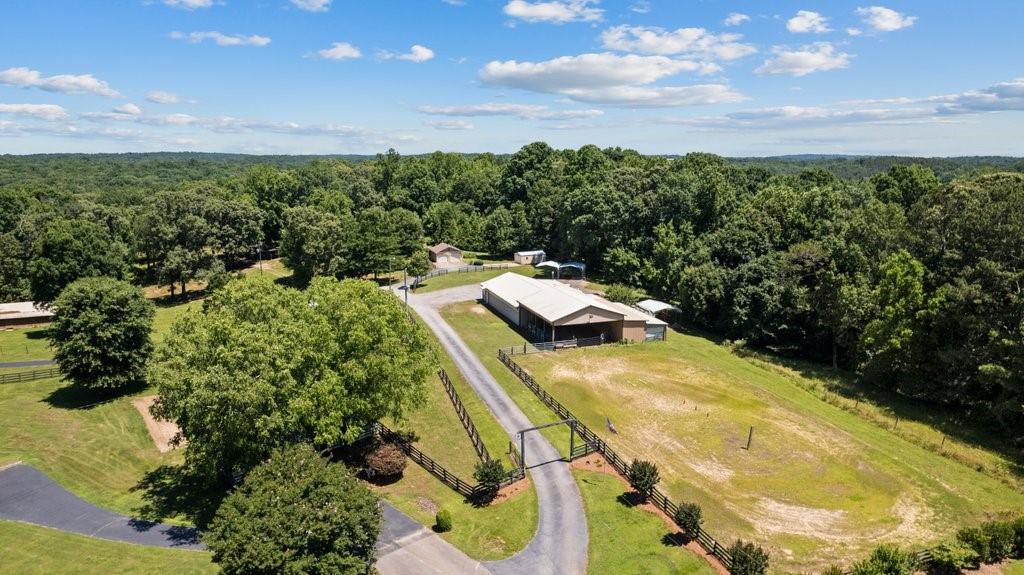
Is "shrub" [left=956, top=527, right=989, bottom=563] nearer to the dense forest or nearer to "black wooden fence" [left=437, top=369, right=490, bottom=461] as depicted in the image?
the dense forest

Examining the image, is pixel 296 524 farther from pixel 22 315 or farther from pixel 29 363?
pixel 22 315

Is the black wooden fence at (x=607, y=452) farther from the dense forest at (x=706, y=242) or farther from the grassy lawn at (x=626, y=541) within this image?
the dense forest at (x=706, y=242)

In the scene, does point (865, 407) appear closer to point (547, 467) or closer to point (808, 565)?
point (808, 565)

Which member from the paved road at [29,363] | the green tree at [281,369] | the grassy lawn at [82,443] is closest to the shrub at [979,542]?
the green tree at [281,369]

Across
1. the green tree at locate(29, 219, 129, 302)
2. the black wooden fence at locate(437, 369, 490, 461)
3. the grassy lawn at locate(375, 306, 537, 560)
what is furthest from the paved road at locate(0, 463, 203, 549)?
the green tree at locate(29, 219, 129, 302)

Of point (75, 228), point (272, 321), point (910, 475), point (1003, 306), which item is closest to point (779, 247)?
point (1003, 306)

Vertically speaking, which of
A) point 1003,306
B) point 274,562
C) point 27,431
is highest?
point 1003,306
